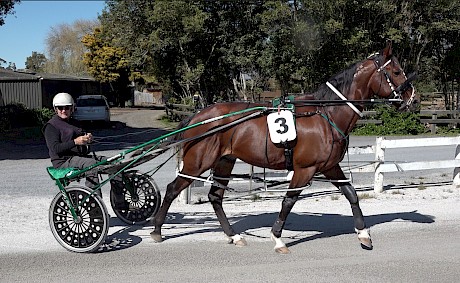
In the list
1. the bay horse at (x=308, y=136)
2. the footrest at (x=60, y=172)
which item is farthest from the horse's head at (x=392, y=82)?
the footrest at (x=60, y=172)

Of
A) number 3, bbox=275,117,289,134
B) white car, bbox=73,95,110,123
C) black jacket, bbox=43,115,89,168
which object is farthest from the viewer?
white car, bbox=73,95,110,123

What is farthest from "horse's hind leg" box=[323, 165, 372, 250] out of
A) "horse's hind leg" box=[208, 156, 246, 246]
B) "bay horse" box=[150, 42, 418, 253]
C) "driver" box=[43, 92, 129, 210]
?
"driver" box=[43, 92, 129, 210]

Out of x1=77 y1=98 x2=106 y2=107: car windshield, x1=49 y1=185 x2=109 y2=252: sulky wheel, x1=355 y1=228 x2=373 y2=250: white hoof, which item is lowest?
x1=355 y1=228 x2=373 y2=250: white hoof

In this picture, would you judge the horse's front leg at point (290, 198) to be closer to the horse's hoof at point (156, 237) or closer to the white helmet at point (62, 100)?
the horse's hoof at point (156, 237)

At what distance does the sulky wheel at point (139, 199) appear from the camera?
8.00m

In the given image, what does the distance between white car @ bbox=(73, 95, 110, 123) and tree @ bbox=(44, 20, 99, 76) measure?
129 ft

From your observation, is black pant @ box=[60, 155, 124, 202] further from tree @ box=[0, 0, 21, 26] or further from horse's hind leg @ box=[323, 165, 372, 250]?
tree @ box=[0, 0, 21, 26]

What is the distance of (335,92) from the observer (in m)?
7.13

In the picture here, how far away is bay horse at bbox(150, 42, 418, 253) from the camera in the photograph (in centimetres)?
678

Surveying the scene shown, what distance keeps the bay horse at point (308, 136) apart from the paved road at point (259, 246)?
376mm

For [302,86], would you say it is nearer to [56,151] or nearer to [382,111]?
[382,111]

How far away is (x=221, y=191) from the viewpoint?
25.1 feet

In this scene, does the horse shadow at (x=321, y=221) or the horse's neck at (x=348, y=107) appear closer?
Result: the horse's neck at (x=348, y=107)

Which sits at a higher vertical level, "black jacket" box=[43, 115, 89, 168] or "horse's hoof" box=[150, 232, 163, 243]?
"black jacket" box=[43, 115, 89, 168]
